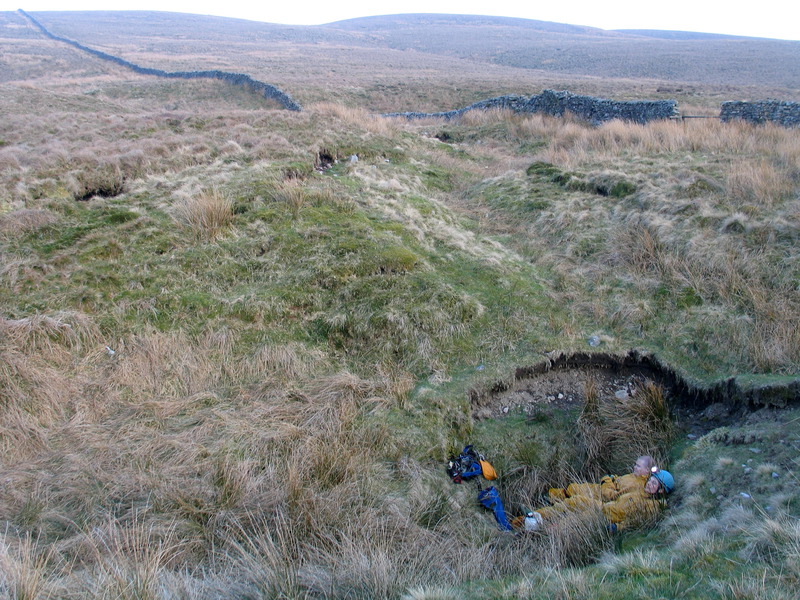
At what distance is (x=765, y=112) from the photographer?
14.1 meters

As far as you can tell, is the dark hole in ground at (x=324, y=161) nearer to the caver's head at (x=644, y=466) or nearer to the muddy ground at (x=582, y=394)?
the muddy ground at (x=582, y=394)

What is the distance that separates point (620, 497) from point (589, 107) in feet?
55.6

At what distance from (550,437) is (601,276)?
3240 millimetres

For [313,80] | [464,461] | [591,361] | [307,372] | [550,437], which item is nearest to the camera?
[464,461]

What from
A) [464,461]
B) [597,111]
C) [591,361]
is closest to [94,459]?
[464,461]

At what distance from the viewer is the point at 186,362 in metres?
5.43

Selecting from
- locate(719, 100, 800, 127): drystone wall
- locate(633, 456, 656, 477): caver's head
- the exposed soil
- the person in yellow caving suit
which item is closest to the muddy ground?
the exposed soil

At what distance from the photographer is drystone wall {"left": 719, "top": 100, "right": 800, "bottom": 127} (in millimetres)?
13305

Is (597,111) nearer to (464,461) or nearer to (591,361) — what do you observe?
(591,361)

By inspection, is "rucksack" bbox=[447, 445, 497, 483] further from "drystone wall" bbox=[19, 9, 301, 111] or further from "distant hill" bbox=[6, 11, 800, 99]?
"distant hill" bbox=[6, 11, 800, 99]

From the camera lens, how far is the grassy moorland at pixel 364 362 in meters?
3.11

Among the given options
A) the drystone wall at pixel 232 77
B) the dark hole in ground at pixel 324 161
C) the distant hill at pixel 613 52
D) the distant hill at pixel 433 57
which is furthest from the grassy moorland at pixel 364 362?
the distant hill at pixel 613 52

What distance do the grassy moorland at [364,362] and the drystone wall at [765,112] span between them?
10.6 ft

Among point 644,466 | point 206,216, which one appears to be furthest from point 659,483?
point 206,216
